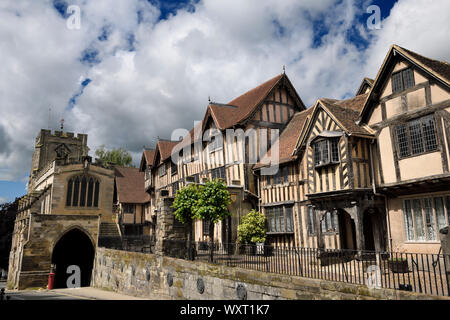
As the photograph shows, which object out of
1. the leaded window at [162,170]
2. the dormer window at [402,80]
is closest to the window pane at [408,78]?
the dormer window at [402,80]

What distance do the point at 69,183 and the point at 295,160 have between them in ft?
75.2

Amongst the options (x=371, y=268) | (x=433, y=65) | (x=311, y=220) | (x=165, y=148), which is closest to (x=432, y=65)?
(x=433, y=65)

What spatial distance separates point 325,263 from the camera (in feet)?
43.8

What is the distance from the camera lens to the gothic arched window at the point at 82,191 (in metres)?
31.6

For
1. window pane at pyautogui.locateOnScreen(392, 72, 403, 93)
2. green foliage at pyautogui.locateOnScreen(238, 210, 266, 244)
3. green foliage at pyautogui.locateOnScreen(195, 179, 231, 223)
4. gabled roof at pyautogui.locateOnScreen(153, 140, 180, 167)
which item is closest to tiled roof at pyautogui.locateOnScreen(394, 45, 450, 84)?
window pane at pyautogui.locateOnScreen(392, 72, 403, 93)

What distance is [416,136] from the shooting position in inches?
491

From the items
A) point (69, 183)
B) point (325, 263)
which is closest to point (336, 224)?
point (325, 263)

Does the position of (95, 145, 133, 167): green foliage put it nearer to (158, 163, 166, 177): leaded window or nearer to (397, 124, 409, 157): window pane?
(158, 163, 166, 177): leaded window

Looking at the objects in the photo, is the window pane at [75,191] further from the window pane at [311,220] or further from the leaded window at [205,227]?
the window pane at [311,220]

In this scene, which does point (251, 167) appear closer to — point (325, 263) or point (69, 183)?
point (325, 263)

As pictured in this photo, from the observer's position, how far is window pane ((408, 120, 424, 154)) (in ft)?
40.4

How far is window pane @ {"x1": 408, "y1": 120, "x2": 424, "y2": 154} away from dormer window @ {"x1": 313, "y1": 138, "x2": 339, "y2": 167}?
2.88 meters

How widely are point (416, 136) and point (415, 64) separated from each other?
2636 millimetres

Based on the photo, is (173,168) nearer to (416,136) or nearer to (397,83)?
(397,83)
